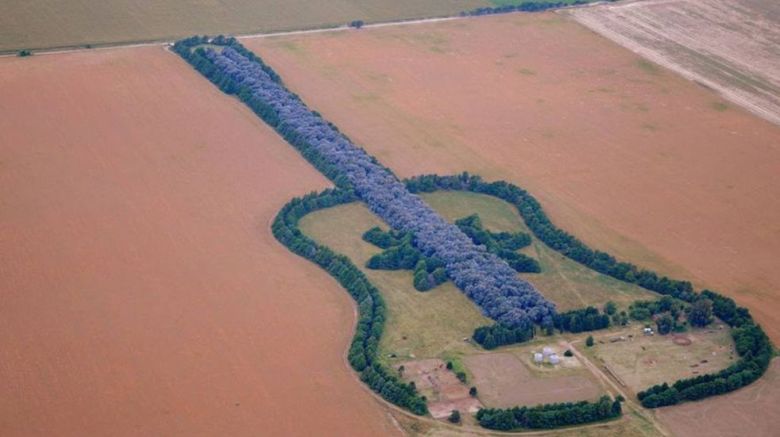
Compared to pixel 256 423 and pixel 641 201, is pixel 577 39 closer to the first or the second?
pixel 641 201

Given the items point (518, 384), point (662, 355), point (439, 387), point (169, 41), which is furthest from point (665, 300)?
point (169, 41)

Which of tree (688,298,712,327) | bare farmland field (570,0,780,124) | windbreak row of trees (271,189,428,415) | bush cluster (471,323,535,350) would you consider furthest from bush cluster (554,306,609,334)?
bare farmland field (570,0,780,124)

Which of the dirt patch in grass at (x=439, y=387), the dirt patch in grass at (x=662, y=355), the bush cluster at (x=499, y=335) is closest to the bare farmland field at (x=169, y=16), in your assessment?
the bush cluster at (x=499, y=335)

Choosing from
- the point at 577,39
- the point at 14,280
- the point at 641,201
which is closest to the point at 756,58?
the point at 577,39

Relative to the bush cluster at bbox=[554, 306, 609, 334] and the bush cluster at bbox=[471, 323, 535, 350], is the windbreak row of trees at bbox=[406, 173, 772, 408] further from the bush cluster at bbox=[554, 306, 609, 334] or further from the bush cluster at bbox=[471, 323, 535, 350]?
the bush cluster at bbox=[471, 323, 535, 350]

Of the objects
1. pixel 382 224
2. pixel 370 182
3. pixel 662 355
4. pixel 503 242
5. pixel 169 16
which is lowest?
pixel 169 16

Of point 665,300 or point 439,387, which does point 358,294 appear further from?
point 665,300

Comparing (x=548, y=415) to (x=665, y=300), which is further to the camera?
(x=665, y=300)
